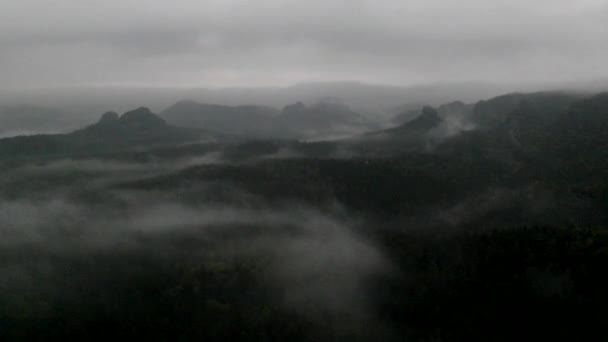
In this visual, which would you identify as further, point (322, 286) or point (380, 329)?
point (322, 286)

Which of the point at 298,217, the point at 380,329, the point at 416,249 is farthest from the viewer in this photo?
the point at 298,217

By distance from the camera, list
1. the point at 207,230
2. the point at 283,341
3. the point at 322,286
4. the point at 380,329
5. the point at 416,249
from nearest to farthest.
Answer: the point at 283,341 → the point at 380,329 → the point at 322,286 → the point at 416,249 → the point at 207,230

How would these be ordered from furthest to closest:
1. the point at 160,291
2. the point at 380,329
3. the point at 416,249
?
the point at 416,249 < the point at 160,291 < the point at 380,329

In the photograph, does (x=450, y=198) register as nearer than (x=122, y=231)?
No

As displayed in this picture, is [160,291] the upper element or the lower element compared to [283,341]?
upper

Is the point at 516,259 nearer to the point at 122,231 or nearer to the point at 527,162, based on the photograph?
the point at 122,231

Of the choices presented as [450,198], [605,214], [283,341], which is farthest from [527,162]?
[283,341]

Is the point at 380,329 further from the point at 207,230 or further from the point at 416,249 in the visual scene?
the point at 207,230

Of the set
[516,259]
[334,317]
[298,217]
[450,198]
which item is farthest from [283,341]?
[450,198]

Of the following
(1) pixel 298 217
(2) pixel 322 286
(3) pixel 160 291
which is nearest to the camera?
(3) pixel 160 291
